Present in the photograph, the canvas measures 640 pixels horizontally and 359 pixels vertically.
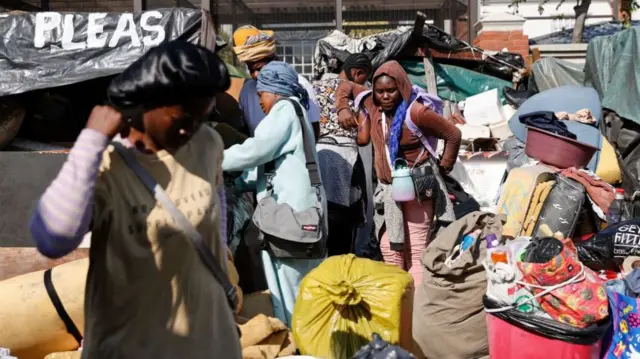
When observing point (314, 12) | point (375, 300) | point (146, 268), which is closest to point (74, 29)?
point (375, 300)

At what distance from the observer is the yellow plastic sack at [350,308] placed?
166 inches

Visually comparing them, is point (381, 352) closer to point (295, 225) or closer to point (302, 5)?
point (295, 225)

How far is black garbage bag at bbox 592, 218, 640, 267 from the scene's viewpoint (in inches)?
200

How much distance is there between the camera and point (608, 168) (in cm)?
748

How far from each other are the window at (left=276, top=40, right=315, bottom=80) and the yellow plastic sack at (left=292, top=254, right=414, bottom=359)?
7246 millimetres

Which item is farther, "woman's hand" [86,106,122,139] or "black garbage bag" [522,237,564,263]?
"black garbage bag" [522,237,564,263]

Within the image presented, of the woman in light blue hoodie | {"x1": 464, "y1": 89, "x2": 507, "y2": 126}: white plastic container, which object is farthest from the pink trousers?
{"x1": 464, "y1": 89, "x2": 507, "y2": 126}: white plastic container

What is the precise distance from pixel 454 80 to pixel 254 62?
5045mm

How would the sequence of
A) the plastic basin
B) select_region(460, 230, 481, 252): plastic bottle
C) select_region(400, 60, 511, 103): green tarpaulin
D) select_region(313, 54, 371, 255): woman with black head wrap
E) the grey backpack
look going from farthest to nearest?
select_region(400, 60, 511, 103): green tarpaulin → select_region(313, 54, 371, 255): woman with black head wrap → the plastic basin → select_region(460, 230, 481, 252): plastic bottle → the grey backpack

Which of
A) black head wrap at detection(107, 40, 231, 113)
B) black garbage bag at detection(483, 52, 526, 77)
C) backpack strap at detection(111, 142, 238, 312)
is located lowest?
black garbage bag at detection(483, 52, 526, 77)

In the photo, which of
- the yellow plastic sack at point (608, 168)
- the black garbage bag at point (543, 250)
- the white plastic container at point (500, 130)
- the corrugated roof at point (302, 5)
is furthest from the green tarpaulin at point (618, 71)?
the black garbage bag at point (543, 250)

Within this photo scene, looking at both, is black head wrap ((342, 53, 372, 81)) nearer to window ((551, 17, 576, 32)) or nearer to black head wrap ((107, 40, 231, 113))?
black head wrap ((107, 40, 231, 113))

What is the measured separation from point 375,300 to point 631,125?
18.9 ft

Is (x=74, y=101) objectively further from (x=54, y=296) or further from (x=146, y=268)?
(x=146, y=268)
